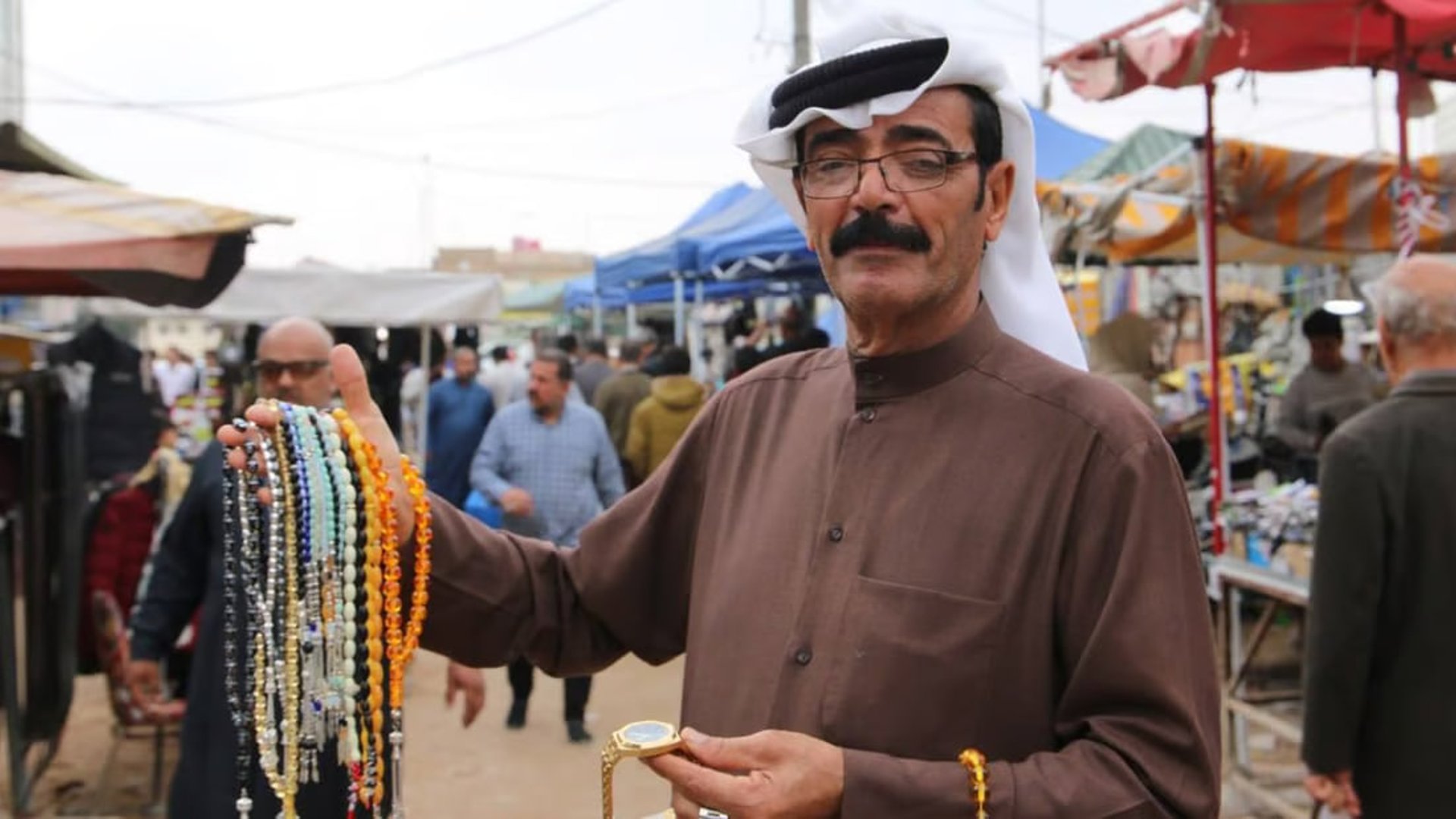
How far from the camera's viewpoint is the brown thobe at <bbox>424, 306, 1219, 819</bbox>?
4.33 feet

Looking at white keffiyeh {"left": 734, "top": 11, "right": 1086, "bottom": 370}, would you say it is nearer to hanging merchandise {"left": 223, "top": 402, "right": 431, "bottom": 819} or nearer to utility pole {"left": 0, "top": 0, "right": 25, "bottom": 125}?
hanging merchandise {"left": 223, "top": 402, "right": 431, "bottom": 819}

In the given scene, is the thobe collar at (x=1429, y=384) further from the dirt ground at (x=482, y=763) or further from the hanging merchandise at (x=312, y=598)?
the dirt ground at (x=482, y=763)

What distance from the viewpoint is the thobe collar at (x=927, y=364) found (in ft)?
5.21

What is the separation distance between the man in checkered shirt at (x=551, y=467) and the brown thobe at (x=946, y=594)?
401 cm

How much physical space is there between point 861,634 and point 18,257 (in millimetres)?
2600

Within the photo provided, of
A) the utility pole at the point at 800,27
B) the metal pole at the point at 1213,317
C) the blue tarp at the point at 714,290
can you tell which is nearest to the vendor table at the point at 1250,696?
the metal pole at the point at 1213,317

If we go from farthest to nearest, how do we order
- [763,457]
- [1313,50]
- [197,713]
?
[1313,50] → [197,713] → [763,457]

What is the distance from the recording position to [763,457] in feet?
5.69

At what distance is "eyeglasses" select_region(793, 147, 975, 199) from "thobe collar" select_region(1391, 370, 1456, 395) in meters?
1.79

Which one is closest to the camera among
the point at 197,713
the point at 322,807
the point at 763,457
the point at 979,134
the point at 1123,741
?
the point at 1123,741

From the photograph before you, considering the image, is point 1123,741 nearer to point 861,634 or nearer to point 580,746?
point 861,634

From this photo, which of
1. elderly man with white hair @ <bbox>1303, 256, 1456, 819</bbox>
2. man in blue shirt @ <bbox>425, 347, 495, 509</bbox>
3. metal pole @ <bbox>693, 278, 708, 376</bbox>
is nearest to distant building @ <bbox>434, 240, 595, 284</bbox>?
metal pole @ <bbox>693, 278, 708, 376</bbox>

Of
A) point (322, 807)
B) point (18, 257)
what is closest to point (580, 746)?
point (322, 807)

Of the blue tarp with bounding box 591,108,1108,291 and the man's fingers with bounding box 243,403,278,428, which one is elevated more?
the blue tarp with bounding box 591,108,1108,291
